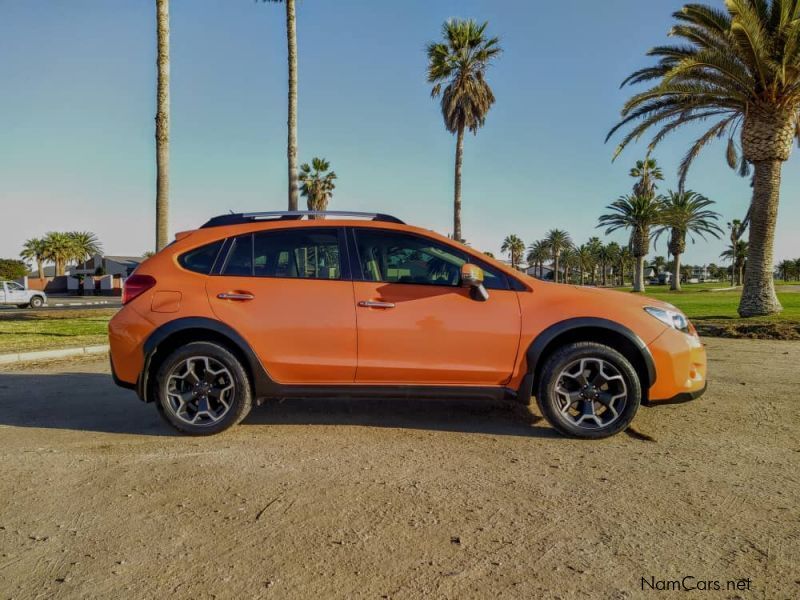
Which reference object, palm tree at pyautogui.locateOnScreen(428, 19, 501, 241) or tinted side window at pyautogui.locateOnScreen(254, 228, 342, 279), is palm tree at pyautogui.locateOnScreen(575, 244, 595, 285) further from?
tinted side window at pyautogui.locateOnScreen(254, 228, 342, 279)

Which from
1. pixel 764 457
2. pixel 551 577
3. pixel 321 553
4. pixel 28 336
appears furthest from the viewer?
pixel 28 336

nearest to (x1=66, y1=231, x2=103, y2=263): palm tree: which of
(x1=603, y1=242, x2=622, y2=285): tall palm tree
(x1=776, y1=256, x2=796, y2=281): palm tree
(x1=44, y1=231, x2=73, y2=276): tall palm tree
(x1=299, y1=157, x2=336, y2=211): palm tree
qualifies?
(x1=44, y1=231, x2=73, y2=276): tall palm tree

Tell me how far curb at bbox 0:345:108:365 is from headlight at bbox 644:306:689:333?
9.04 metres

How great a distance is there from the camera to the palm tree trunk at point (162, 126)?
44.0 feet

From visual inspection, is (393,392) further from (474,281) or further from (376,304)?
(474,281)

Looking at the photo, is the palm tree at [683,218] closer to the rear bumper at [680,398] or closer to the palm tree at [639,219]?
the palm tree at [639,219]

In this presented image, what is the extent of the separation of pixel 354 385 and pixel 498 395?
113 centimetres

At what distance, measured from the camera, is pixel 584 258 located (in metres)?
119

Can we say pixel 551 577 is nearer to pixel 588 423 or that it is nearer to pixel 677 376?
pixel 588 423

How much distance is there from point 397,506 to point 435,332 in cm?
152

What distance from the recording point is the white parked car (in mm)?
27719

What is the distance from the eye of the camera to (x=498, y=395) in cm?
420

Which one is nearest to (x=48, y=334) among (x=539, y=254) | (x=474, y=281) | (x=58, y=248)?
(x=474, y=281)

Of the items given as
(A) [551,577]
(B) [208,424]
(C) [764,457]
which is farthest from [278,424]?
(C) [764,457]
